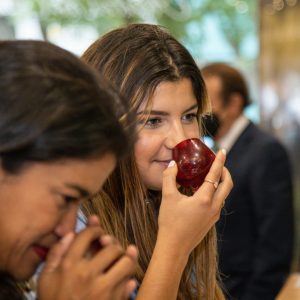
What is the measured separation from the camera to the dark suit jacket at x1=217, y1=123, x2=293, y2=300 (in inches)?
119

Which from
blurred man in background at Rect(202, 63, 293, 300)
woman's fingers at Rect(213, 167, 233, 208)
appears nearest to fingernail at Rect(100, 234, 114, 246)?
woman's fingers at Rect(213, 167, 233, 208)

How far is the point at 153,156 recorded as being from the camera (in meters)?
1.59

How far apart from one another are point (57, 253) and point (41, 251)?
3 centimetres

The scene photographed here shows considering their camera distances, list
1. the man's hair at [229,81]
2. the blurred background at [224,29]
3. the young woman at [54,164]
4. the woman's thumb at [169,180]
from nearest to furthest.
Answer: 1. the young woman at [54,164]
2. the woman's thumb at [169,180]
3. the man's hair at [229,81]
4. the blurred background at [224,29]

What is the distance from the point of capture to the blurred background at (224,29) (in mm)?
5277

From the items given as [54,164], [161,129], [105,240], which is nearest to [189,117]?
[161,129]

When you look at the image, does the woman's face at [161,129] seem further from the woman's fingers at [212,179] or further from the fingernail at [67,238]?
the fingernail at [67,238]

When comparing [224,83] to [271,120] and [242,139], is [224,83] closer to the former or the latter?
[242,139]

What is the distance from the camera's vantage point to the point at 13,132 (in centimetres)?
92

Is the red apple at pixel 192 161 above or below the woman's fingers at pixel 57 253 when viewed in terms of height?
below

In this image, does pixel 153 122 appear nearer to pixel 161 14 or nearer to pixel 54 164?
pixel 54 164

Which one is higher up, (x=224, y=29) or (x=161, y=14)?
(x=161, y=14)

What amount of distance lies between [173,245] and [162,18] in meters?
4.40

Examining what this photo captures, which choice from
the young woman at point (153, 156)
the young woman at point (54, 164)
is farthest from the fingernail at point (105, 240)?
the young woman at point (153, 156)
